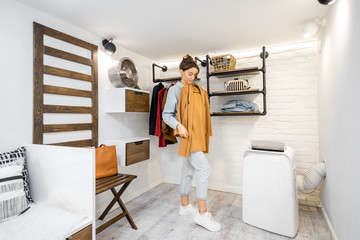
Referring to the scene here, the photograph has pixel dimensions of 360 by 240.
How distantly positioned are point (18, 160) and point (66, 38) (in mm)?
1230

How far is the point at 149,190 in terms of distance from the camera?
3213mm

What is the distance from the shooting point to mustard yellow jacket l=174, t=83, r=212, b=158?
2.12 meters

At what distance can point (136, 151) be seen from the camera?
2.59 metres

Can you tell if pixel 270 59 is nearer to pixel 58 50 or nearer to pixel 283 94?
pixel 283 94

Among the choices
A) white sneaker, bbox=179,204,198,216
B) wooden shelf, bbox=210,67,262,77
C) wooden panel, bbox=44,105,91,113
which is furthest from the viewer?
wooden shelf, bbox=210,67,262,77

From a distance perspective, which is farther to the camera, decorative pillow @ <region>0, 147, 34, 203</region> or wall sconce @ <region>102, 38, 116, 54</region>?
wall sconce @ <region>102, 38, 116, 54</region>

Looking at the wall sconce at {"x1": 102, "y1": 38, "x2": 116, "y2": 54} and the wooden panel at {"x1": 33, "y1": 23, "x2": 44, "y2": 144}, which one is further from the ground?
the wall sconce at {"x1": 102, "y1": 38, "x2": 116, "y2": 54}

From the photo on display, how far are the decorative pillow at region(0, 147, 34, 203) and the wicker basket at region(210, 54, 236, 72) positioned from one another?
2304 millimetres

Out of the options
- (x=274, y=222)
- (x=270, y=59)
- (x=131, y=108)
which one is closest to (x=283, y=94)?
(x=270, y=59)

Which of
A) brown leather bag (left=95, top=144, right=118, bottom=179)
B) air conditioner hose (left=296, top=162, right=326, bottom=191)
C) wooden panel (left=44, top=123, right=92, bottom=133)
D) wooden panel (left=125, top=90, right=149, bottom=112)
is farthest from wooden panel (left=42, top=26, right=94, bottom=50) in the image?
air conditioner hose (left=296, top=162, right=326, bottom=191)

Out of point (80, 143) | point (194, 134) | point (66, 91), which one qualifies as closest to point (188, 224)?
point (194, 134)

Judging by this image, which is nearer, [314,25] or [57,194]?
[57,194]

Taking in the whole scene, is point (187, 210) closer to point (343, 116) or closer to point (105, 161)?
point (105, 161)

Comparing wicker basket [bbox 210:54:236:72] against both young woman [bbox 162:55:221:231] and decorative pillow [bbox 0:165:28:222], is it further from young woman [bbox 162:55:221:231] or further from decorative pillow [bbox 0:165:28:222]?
decorative pillow [bbox 0:165:28:222]
